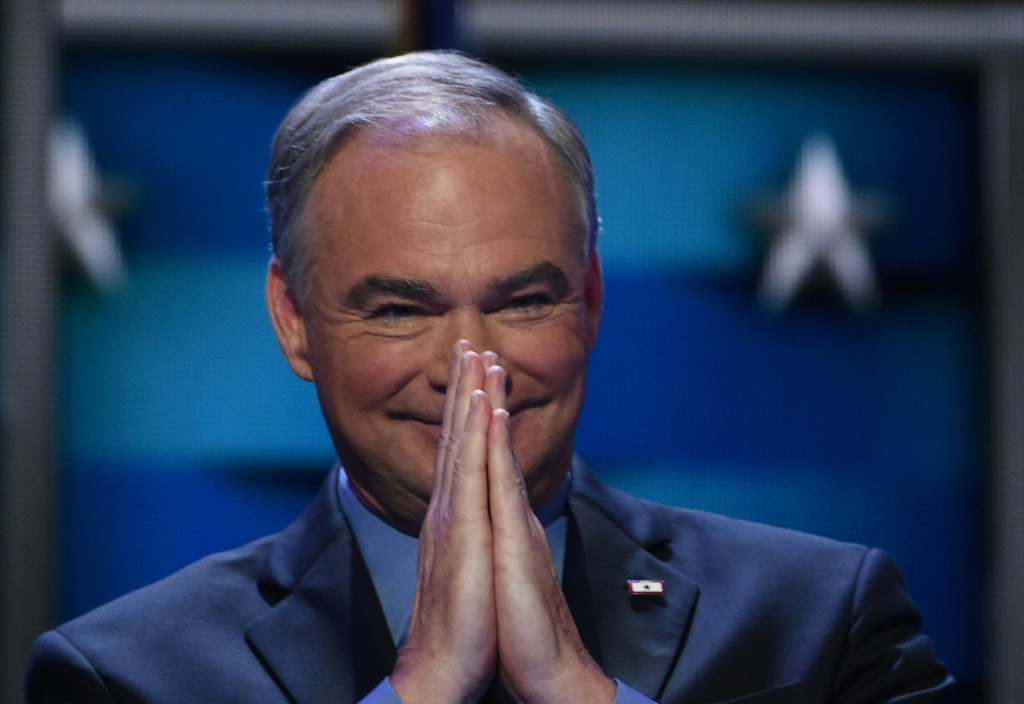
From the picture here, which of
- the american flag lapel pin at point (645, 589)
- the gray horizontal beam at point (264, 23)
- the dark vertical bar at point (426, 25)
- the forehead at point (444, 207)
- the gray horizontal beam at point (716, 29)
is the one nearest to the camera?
the forehead at point (444, 207)

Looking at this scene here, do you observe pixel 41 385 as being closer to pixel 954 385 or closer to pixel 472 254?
pixel 472 254

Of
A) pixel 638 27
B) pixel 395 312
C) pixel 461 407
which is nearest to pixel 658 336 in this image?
pixel 638 27

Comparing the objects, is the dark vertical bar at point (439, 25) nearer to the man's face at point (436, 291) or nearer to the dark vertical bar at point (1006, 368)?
the man's face at point (436, 291)

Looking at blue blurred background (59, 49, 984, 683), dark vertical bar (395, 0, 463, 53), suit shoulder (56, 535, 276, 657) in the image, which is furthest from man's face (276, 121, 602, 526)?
blue blurred background (59, 49, 984, 683)

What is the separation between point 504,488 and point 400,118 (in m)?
0.48

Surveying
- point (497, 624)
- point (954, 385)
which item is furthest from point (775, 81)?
point (497, 624)

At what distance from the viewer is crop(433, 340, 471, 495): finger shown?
1311 mm

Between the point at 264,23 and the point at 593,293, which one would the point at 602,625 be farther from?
the point at 264,23

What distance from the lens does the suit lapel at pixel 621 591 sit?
145 centimetres

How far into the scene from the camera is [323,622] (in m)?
1.48

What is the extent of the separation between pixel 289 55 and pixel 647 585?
1826 mm

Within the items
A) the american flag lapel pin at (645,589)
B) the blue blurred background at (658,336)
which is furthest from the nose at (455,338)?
the blue blurred background at (658,336)

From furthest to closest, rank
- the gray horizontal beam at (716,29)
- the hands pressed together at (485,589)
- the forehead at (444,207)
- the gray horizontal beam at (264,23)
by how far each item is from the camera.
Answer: the gray horizontal beam at (716,29) → the gray horizontal beam at (264,23) → the forehead at (444,207) → the hands pressed together at (485,589)

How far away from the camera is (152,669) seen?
1.44 metres
